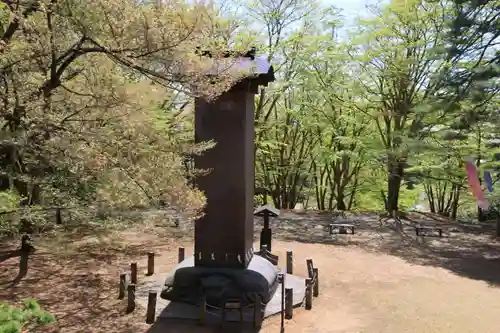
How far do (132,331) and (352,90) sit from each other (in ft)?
47.4

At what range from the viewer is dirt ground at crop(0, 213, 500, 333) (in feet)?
23.3

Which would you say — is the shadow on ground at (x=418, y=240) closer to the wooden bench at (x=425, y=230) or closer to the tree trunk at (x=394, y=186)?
the wooden bench at (x=425, y=230)

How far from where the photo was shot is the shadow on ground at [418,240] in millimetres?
11664

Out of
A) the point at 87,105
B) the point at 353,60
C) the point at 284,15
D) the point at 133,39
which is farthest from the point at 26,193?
the point at 284,15

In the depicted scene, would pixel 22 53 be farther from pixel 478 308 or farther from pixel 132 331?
pixel 478 308

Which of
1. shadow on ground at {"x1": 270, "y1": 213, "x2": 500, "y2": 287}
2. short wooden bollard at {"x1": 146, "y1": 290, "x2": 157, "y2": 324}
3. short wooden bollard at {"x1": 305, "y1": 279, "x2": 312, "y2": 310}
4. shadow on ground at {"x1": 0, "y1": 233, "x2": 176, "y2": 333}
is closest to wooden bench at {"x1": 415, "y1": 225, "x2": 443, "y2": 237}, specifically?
shadow on ground at {"x1": 270, "y1": 213, "x2": 500, "y2": 287}

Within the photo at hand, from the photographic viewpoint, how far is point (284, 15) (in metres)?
19.9

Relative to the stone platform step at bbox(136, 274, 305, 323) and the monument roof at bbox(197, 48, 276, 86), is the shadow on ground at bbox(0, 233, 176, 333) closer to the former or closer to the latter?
the stone platform step at bbox(136, 274, 305, 323)

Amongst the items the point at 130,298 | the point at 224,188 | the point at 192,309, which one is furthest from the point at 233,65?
the point at 130,298

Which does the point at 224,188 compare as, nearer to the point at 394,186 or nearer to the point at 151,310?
the point at 151,310

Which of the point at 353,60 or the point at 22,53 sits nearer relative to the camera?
the point at 22,53

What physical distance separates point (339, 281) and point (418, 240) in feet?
20.1

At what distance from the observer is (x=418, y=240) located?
14.5 m

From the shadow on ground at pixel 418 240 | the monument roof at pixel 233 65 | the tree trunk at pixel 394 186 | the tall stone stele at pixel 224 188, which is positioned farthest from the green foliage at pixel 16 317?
the tree trunk at pixel 394 186
